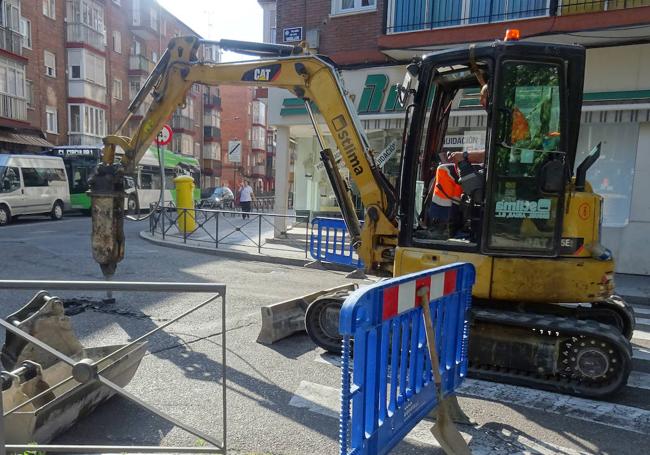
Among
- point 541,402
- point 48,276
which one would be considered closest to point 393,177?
point 541,402

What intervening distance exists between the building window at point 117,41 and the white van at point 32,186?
60.8 ft

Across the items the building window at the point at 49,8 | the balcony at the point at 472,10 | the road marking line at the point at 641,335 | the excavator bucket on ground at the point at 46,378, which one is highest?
the building window at the point at 49,8

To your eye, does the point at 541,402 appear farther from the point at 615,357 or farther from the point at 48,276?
the point at 48,276

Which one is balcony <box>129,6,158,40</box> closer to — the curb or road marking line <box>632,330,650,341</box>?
the curb

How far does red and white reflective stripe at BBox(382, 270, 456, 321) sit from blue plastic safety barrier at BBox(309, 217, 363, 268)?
6.39 metres

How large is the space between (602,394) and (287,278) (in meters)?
6.03

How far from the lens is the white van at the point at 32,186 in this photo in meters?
17.9

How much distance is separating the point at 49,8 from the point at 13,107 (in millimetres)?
8409

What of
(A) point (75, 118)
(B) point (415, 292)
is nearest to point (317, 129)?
(B) point (415, 292)

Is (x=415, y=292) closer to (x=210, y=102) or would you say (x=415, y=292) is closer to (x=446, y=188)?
(x=446, y=188)

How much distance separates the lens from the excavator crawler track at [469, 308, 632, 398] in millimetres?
4137

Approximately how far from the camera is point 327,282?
29.5 feet

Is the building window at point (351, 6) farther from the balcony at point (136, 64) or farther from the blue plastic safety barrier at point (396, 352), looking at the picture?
the balcony at point (136, 64)

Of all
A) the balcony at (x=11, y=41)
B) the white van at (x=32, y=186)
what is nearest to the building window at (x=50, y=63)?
the balcony at (x=11, y=41)
